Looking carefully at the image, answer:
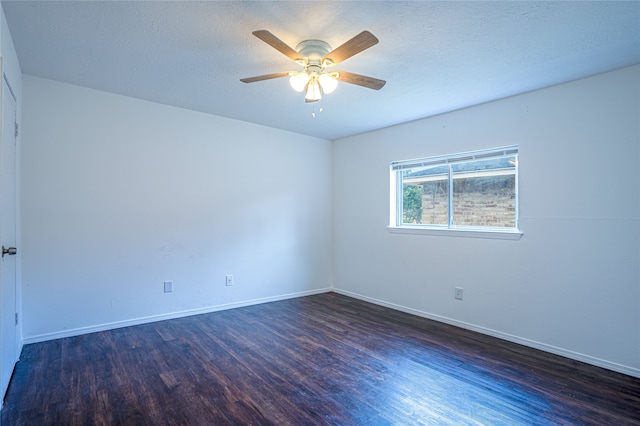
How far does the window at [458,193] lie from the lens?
11.1 feet

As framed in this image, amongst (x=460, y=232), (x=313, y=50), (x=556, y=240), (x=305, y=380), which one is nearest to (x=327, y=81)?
(x=313, y=50)

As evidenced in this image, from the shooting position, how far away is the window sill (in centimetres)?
326

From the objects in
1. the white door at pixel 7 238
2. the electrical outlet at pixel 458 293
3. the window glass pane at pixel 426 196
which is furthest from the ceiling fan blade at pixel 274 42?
the electrical outlet at pixel 458 293

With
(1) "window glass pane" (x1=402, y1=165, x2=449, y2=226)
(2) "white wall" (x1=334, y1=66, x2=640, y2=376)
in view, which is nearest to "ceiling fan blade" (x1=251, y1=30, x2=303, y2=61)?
(2) "white wall" (x1=334, y1=66, x2=640, y2=376)

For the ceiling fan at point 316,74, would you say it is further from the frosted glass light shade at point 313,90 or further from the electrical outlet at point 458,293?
the electrical outlet at point 458,293

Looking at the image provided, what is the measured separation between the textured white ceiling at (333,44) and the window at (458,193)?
675 millimetres

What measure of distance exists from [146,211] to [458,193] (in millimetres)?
3516

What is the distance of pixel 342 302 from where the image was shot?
4645mm

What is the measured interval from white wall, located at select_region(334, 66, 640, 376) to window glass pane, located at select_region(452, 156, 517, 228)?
0.19m

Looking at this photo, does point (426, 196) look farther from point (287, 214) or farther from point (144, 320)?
point (144, 320)

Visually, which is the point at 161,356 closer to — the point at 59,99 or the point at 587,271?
the point at 59,99

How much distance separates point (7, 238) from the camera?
2.31 metres

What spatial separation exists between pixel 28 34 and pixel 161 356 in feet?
8.55

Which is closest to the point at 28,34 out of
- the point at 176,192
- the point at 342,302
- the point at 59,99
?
the point at 59,99
